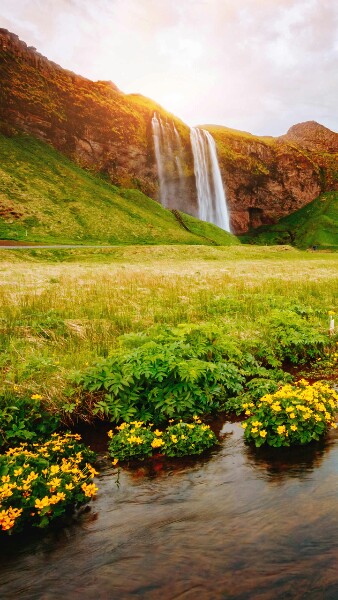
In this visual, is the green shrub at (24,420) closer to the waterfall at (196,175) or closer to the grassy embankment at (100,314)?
the grassy embankment at (100,314)

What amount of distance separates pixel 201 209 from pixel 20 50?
8969 centimetres

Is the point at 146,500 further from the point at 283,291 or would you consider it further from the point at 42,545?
the point at 283,291

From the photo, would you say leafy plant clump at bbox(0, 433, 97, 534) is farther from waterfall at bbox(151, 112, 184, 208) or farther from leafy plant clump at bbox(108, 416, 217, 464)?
waterfall at bbox(151, 112, 184, 208)

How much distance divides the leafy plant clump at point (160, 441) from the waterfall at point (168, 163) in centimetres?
14329

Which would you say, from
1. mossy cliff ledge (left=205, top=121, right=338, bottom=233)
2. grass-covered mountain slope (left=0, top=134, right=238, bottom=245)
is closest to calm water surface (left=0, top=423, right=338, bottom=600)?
grass-covered mountain slope (left=0, top=134, right=238, bottom=245)

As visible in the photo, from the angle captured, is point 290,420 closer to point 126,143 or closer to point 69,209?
point 69,209

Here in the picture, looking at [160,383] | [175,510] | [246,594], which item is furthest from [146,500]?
[160,383]

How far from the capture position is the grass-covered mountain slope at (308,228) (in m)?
141

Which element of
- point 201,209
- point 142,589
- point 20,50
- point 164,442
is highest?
point 20,50

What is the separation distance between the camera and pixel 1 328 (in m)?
11.1

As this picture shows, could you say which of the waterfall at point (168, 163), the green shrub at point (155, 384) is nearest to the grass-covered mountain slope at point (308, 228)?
the waterfall at point (168, 163)

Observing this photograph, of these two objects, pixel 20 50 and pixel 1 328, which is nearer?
pixel 1 328

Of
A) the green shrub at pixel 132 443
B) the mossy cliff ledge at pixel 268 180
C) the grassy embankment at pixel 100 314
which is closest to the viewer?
the green shrub at pixel 132 443

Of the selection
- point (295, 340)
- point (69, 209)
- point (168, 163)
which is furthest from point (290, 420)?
point (168, 163)
